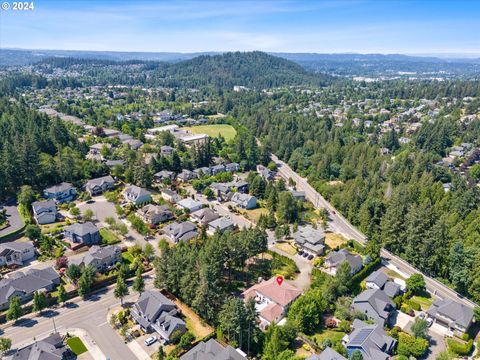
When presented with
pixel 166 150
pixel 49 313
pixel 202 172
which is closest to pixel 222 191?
pixel 202 172

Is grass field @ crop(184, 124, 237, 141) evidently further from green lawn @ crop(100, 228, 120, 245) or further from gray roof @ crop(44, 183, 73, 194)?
green lawn @ crop(100, 228, 120, 245)

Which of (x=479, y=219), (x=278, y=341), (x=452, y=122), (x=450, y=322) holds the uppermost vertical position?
(x=452, y=122)

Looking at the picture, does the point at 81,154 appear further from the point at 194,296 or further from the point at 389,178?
the point at 389,178

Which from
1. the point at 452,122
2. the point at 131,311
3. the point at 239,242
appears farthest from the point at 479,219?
the point at 452,122

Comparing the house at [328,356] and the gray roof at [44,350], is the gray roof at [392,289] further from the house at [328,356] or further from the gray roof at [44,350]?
the gray roof at [44,350]

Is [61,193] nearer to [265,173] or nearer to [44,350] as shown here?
[44,350]
